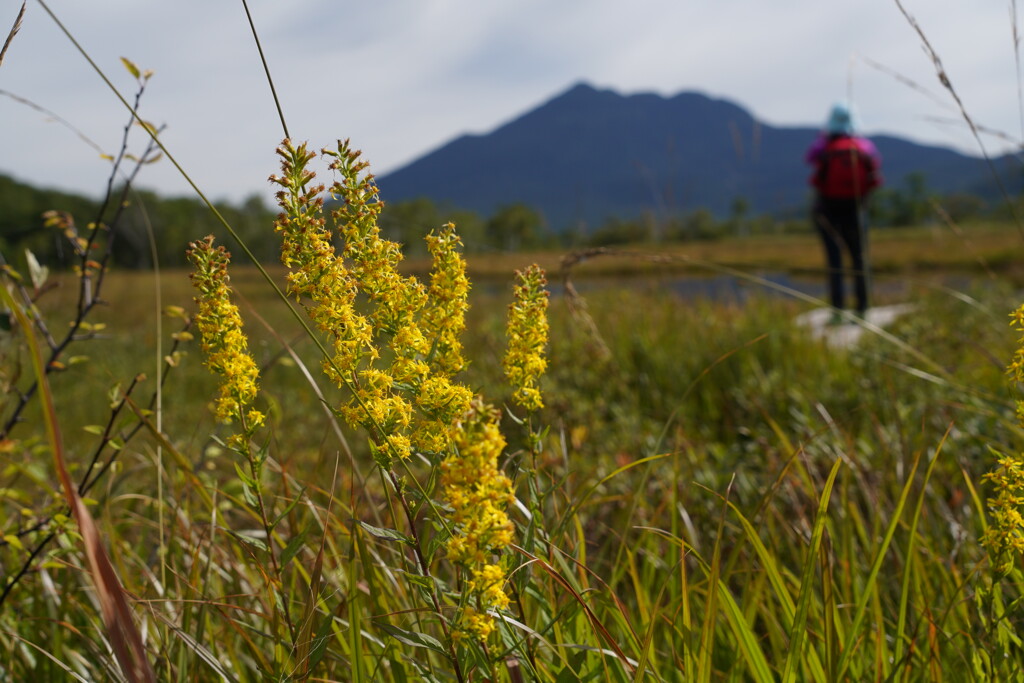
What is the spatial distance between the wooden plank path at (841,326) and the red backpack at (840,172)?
1.71 m

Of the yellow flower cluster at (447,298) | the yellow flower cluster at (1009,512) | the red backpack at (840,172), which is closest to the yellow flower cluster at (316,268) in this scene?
the yellow flower cluster at (447,298)

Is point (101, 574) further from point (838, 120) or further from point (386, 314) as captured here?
point (838, 120)

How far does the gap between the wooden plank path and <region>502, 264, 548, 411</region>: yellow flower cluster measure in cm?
180

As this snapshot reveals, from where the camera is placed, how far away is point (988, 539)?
135 centimetres

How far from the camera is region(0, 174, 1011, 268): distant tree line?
8.77ft

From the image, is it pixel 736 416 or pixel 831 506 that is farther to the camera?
pixel 736 416

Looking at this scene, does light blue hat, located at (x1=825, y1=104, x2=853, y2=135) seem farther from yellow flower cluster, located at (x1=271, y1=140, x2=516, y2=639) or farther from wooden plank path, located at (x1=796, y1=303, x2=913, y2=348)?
yellow flower cluster, located at (x1=271, y1=140, x2=516, y2=639)

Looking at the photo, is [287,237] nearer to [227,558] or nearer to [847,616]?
[227,558]

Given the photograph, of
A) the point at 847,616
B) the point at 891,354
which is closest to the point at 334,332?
the point at 847,616

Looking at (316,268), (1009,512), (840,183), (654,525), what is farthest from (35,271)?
(840,183)

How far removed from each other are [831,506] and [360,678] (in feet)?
8.02

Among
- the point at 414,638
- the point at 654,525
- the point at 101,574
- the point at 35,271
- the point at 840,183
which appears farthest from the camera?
the point at 840,183

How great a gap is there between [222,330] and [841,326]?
7.66 meters

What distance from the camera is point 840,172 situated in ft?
33.2
